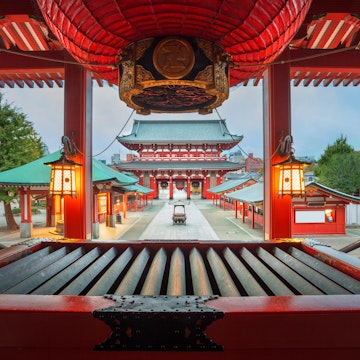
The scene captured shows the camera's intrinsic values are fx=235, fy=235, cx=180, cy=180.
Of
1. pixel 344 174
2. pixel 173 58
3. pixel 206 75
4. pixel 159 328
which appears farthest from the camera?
pixel 344 174

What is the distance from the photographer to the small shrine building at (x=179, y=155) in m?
25.1

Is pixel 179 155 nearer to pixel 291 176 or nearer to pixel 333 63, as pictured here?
pixel 333 63

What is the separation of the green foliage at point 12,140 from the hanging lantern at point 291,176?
→ 10710mm

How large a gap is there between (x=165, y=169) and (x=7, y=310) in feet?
78.5

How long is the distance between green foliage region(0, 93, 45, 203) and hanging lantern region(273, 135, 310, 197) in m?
10.7

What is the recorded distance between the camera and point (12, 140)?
407 inches

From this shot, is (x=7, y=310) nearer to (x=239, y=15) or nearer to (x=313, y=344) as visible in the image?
(x=313, y=344)

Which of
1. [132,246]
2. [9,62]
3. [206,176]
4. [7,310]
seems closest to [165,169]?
[206,176]

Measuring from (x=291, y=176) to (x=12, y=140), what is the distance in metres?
11.3

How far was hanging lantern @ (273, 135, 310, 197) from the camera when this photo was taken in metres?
4.09

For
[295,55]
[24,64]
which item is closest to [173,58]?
[295,55]

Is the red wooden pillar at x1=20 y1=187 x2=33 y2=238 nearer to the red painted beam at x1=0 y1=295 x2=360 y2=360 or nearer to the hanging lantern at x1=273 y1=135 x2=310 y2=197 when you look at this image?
the hanging lantern at x1=273 y1=135 x2=310 y2=197

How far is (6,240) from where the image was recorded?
894 centimetres

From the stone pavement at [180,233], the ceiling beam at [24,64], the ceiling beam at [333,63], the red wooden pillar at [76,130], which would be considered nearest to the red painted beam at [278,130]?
the ceiling beam at [333,63]
